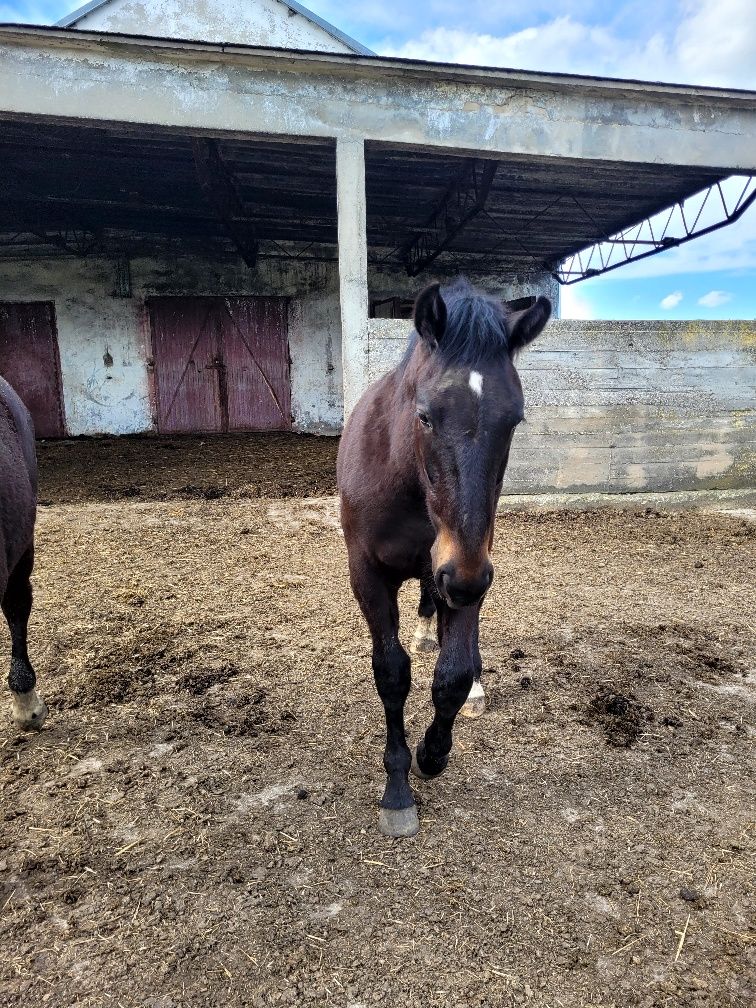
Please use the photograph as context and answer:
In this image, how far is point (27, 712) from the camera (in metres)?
2.75

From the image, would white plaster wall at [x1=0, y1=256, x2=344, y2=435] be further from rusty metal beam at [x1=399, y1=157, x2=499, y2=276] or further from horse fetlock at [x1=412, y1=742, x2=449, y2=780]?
horse fetlock at [x1=412, y1=742, x2=449, y2=780]

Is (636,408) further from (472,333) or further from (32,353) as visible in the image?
(32,353)

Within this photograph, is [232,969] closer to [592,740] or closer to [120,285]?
[592,740]

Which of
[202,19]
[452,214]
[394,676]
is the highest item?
[202,19]

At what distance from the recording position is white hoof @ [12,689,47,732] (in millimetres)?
2740

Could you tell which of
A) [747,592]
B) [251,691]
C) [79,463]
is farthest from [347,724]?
[79,463]

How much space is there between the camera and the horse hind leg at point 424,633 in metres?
3.55

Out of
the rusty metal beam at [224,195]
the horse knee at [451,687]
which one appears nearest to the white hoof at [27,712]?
the horse knee at [451,687]

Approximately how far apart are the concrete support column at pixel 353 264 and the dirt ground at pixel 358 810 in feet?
8.28

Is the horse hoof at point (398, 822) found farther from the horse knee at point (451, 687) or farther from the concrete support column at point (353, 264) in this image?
the concrete support column at point (353, 264)

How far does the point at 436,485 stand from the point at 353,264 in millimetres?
5237

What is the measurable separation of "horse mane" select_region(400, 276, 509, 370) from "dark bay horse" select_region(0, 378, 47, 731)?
1919 mm

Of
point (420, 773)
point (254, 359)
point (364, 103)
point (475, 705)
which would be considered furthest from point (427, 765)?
point (254, 359)

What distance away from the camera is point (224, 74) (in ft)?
19.4
